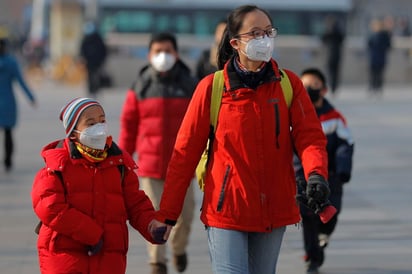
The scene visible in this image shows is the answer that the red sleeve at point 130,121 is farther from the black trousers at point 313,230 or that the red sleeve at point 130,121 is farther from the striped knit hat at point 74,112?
the striped knit hat at point 74,112

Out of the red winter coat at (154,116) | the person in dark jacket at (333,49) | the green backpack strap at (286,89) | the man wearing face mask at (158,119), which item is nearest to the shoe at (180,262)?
Answer: the man wearing face mask at (158,119)

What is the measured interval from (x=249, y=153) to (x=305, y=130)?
292 millimetres

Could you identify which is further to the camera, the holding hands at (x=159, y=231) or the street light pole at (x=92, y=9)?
the street light pole at (x=92, y=9)

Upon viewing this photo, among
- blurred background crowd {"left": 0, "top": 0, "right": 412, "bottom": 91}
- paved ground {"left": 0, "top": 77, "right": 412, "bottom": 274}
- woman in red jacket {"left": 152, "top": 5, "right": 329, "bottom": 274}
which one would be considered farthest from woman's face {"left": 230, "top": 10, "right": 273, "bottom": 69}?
blurred background crowd {"left": 0, "top": 0, "right": 412, "bottom": 91}

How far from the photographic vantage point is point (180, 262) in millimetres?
7934

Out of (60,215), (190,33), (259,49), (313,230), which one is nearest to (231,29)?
(259,49)

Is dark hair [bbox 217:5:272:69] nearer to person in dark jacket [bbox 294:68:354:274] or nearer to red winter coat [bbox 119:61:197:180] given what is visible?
person in dark jacket [bbox 294:68:354:274]

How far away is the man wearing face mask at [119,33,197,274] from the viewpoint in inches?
307

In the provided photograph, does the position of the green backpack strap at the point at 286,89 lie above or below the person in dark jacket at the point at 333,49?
above

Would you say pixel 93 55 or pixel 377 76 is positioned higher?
pixel 93 55

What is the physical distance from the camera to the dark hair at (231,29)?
5.32 m

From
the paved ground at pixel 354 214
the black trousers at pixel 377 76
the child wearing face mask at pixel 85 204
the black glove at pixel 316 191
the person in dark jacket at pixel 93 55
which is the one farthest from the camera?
the black trousers at pixel 377 76

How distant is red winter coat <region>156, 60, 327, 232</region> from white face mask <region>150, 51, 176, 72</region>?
255 centimetres

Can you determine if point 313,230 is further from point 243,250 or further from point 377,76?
point 377,76
